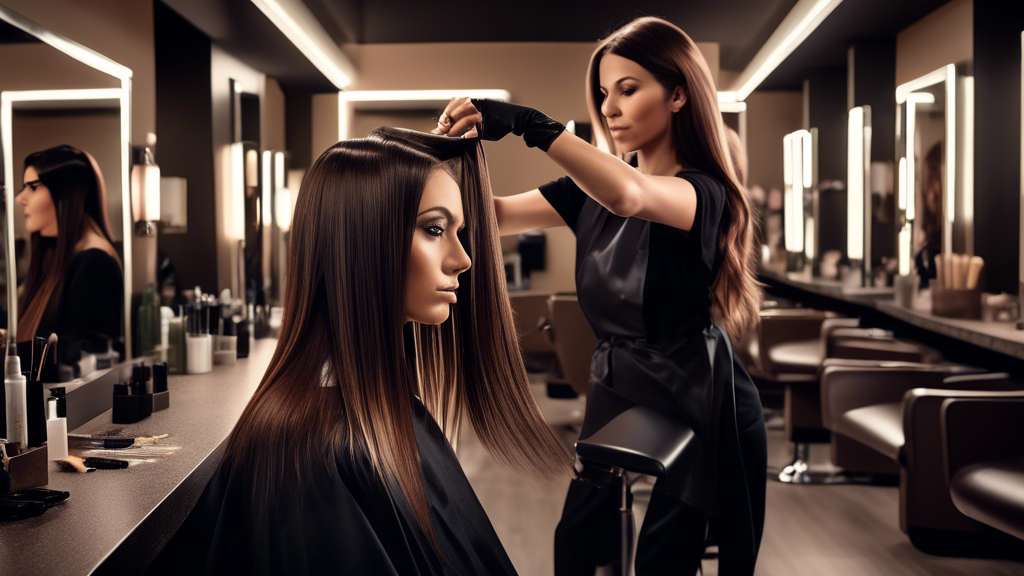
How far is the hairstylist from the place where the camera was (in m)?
1.48

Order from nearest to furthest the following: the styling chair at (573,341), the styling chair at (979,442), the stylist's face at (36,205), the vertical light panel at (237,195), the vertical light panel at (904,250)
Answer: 1. the stylist's face at (36,205)
2. the styling chair at (979,442)
3. the vertical light panel at (237,195)
4. the styling chair at (573,341)
5. the vertical light panel at (904,250)

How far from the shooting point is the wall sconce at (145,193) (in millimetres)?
2180

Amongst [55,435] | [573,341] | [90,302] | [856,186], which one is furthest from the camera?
[856,186]

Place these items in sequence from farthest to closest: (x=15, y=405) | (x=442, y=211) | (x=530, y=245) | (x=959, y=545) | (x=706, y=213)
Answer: (x=530, y=245) < (x=959, y=545) < (x=706, y=213) < (x=15, y=405) < (x=442, y=211)

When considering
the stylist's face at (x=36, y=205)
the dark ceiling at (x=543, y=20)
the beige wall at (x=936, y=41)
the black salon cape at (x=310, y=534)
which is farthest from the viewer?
the dark ceiling at (x=543, y=20)

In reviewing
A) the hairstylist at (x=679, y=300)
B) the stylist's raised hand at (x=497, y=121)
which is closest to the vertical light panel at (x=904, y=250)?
the hairstylist at (x=679, y=300)

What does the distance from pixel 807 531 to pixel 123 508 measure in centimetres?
240

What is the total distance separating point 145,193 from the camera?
2.25 metres

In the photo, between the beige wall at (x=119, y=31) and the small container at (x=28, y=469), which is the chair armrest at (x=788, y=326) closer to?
the beige wall at (x=119, y=31)

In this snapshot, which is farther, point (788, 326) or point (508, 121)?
point (788, 326)

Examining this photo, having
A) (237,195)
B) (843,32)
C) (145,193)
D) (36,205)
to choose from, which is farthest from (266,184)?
(843,32)

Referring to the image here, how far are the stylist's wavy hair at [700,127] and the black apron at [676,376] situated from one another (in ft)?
0.36

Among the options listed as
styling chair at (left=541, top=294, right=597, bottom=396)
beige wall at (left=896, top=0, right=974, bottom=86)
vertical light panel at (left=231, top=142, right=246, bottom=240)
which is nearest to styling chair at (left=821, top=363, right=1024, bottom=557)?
styling chair at (left=541, top=294, right=597, bottom=396)

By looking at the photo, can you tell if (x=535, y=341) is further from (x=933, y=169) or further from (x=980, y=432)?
(x=980, y=432)
